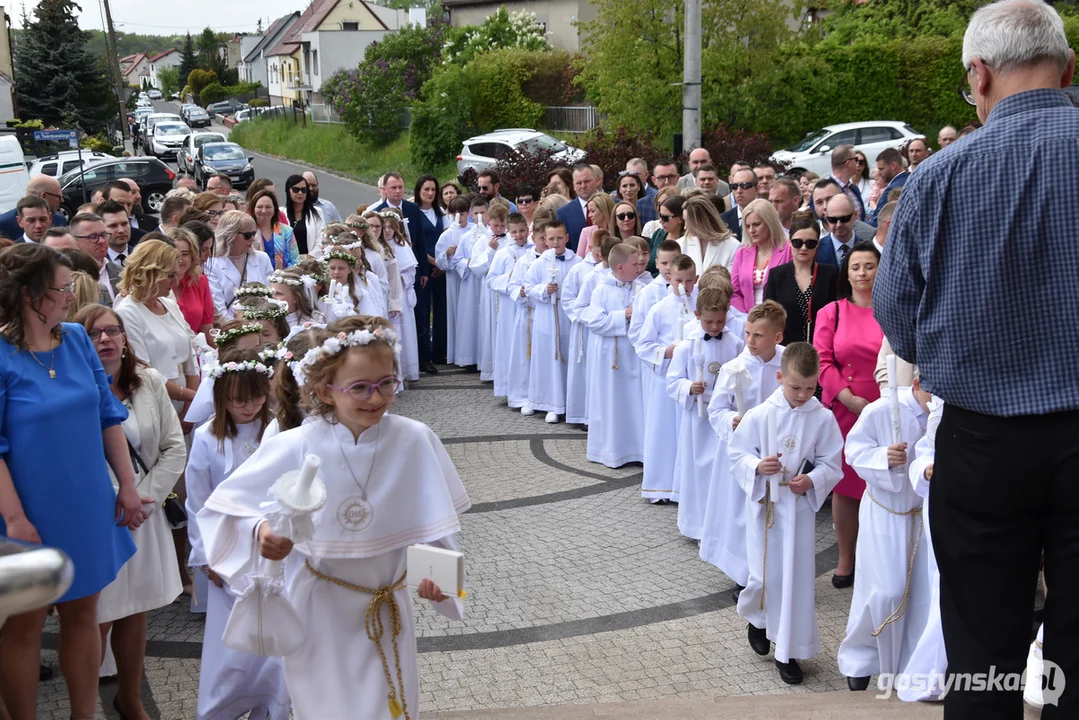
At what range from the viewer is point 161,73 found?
465 feet

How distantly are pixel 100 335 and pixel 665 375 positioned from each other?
177 inches

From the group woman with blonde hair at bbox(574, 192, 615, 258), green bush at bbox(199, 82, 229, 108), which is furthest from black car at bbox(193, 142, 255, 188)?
green bush at bbox(199, 82, 229, 108)

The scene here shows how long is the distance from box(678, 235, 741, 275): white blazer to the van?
15438 mm

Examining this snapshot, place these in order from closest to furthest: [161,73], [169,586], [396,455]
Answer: [396,455] < [169,586] < [161,73]

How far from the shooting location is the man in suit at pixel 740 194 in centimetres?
1057

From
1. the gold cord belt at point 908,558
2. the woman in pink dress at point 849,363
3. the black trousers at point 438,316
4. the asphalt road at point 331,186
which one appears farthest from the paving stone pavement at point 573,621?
the asphalt road at point 331,186

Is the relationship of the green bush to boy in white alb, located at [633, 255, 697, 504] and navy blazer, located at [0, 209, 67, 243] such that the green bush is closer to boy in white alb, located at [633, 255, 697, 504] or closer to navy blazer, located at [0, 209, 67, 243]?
navy blazer, located at [0, 209, 67, 243]

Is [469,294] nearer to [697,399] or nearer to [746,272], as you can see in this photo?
[746,272]

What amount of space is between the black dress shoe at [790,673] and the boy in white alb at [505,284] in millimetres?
6756

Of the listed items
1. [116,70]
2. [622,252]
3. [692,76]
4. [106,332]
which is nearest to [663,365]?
[622,252]

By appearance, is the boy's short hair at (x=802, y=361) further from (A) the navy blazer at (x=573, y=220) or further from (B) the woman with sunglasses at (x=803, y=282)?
(A) the navy blazer at (x=573, y=220)

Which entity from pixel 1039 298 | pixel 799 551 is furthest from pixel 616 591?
pixel 1039 298

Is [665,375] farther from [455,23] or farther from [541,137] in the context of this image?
[455,23]

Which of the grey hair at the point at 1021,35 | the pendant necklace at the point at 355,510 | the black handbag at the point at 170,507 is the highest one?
the grey hair at the point at 1021,35
